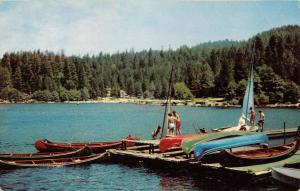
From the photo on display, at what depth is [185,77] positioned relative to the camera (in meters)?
115

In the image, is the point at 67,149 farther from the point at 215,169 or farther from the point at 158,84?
the point at 158,84

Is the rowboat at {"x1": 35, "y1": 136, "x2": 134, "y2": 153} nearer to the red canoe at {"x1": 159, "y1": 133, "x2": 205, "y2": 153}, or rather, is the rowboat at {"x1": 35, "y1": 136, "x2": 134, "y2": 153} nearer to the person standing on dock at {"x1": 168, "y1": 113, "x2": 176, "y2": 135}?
the person standing on dock at {"x1": 168, "y1": 113, "x2": 176, "y2": 135}

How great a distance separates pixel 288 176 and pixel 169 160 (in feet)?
23.4

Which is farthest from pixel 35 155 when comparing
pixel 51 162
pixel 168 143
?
pixel 168 143

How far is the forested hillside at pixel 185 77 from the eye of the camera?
69.4m

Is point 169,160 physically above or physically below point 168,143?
below

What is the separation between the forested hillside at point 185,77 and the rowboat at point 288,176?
110 feet

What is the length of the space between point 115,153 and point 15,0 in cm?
1030

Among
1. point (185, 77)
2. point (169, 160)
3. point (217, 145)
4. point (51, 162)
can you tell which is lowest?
point (51, 162)

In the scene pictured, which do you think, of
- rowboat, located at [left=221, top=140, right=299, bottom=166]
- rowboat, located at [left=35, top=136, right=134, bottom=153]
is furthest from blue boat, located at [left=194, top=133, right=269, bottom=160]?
rowboat, located at [left=35, top=136, right=134, bottom=153]

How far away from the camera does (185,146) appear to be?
64.0 feet

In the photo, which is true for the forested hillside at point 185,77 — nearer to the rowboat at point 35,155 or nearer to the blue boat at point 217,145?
the rowboat at point 35,155

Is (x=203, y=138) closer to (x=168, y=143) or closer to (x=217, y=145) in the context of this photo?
(x=217, y=145)

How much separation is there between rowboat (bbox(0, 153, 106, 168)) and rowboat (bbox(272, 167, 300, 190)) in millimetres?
10655
